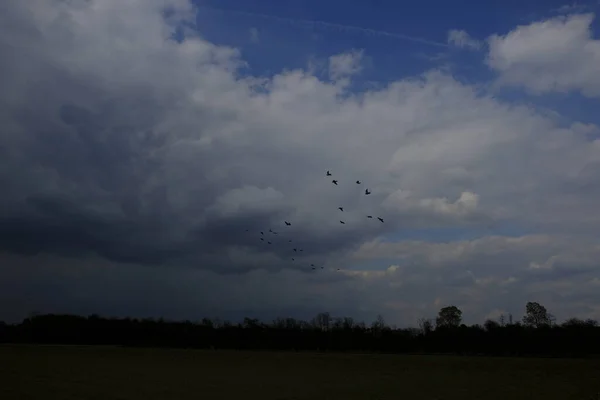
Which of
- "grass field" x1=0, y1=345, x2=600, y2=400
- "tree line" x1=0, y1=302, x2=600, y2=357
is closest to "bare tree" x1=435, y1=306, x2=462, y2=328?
"tree line" x1=0, y1=302, x2=600, y2=357

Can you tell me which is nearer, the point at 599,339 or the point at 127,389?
the point at 127,389

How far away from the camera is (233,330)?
463 feet

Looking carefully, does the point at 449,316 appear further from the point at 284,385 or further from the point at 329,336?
the point at 284,385

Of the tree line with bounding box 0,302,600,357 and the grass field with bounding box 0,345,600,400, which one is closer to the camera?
the grass field with bounding box 0,345,600,400

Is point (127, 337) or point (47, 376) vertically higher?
point (127, 337)

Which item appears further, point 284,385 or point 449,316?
point 449,316

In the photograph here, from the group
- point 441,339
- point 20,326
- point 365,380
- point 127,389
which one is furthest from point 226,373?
point 20,326

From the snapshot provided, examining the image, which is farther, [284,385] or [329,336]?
[329,336]

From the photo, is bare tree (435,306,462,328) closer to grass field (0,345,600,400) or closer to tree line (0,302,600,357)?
tree line (0,302,600,357)

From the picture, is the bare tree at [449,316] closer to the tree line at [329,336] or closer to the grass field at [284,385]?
the tree line at [329,336]

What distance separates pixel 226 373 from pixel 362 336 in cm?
8653

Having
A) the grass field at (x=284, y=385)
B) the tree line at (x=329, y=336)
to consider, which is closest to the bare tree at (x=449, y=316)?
the tree line at (x=329, y=336)

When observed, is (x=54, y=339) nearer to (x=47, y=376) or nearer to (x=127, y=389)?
(x=47, y=376)

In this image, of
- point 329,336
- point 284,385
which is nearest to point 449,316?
point 329,336
